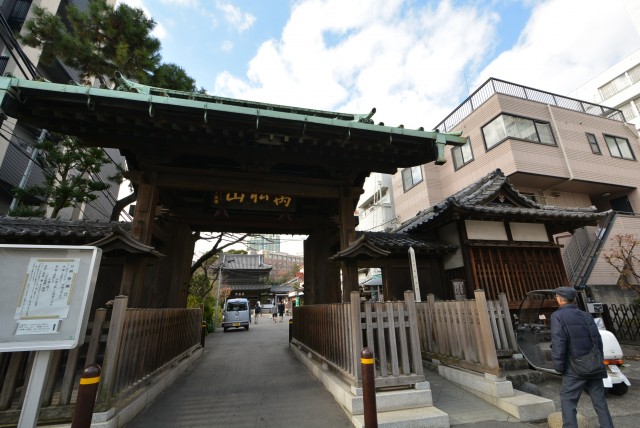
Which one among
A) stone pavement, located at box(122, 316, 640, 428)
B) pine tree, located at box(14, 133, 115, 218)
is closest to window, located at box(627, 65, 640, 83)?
stone pavement, located at box(122, 316, 640, 428)

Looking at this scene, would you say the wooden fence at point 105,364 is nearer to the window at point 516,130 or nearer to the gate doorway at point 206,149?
the gate doorway at point 206,149

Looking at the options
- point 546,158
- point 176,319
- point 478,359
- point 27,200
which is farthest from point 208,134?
point 546,158

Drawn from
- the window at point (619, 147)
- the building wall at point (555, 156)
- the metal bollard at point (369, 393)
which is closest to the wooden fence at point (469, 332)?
the metal bollard at point (369, 393)

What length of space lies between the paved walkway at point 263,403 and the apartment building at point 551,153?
13.4 metres

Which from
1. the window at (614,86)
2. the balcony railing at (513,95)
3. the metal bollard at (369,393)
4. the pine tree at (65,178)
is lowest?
the metal bollard at (369,393)

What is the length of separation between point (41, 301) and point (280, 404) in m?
4.08

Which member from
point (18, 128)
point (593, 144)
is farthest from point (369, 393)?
point (593, 144)

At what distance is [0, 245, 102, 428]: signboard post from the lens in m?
3.30

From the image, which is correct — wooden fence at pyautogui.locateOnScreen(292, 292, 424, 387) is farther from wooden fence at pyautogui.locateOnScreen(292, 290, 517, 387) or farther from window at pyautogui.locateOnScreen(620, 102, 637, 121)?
window at pyautogui.locateOnScreen(620, 102, 637, 121)

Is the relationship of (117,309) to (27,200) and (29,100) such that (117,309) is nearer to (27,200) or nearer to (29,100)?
(29,100)

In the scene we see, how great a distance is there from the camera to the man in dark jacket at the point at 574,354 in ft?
12.4

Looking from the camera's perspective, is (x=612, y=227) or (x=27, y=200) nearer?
(x=27, y=200)

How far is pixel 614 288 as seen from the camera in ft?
47.4

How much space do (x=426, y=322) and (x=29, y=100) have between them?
9.82 m
